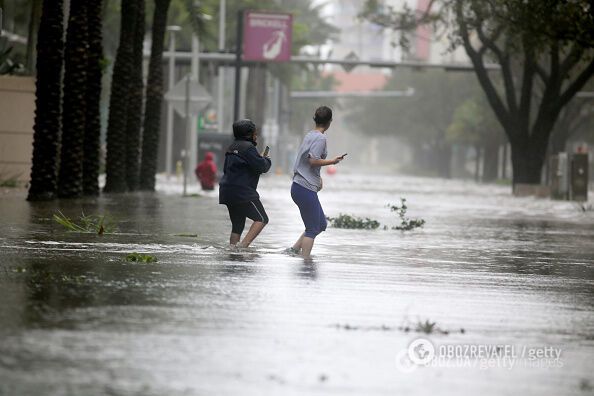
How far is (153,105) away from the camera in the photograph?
39.3 metres

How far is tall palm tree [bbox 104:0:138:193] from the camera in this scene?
34.8 m

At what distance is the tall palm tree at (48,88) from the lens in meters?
27.3

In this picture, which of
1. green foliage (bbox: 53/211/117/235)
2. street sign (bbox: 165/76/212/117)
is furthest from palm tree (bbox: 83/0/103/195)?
green foliage (bbox: 53/211/117/235)

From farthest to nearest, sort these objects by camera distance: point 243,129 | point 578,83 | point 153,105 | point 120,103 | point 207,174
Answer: point 578,83, point 207,174, point 153,105, point 120,103, point 243,129

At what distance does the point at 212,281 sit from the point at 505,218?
62.9 feet

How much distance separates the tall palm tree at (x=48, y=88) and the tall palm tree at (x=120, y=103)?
701cm

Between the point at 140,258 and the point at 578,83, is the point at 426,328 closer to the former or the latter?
the point at 140,258

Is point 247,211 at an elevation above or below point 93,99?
below

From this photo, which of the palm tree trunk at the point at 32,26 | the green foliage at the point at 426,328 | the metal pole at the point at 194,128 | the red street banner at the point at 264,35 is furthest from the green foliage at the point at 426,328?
the red street banner at the point at 264,35

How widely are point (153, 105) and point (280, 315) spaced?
29615mm

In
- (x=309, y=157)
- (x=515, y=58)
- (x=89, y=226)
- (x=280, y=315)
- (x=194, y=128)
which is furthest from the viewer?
(x=194, y=128)

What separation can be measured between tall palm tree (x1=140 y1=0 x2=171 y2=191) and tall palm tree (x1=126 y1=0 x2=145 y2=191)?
5.35 feet

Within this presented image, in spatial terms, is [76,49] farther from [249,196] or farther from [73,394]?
[73,394]

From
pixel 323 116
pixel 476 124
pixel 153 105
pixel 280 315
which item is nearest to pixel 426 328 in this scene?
pixel 280 315
